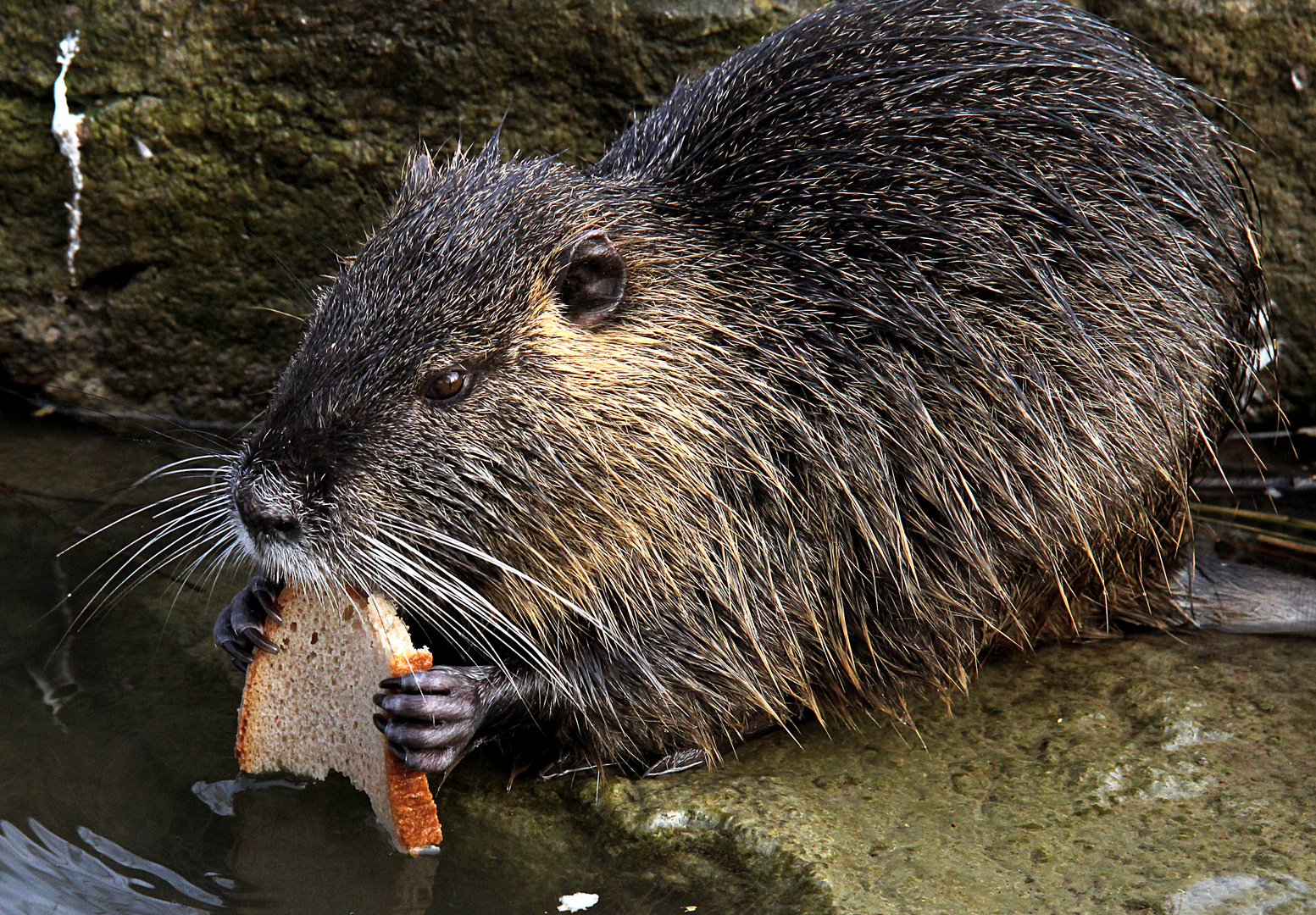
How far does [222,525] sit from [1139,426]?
2142 mm

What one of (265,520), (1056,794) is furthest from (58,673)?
(1056,794)

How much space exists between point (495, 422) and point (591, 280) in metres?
0.40

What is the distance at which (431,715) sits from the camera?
2.86 meters

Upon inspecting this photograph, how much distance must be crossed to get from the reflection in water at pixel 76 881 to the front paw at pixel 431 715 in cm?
46

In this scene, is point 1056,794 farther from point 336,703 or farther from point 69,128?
point 69,128

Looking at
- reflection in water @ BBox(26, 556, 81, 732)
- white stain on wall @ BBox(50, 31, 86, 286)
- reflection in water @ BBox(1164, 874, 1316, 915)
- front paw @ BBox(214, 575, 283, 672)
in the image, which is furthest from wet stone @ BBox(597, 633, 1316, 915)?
white stain on wall @ BBox(50, 31, 86, 286)

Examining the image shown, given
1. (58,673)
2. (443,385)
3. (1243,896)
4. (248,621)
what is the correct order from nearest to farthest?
(1243,896) < (443,385) < (248,621) < (58,673)

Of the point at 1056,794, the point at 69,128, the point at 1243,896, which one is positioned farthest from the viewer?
the point at 69,128

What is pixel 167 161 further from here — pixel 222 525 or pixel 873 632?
pixel 873 632

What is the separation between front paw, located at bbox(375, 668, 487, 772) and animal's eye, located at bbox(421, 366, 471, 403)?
0.58 m

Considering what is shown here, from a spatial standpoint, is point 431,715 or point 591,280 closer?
point 431,715

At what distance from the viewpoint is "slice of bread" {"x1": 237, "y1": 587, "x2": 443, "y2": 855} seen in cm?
283

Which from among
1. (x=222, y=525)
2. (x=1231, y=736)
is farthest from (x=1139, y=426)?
(x=222, y=525)

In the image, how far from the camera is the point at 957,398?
3.23 meters
